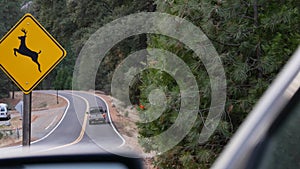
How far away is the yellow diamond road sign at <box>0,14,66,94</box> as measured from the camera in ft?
31.9

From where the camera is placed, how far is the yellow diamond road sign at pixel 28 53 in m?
9.71

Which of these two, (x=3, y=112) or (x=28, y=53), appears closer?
(x=28, y=53)

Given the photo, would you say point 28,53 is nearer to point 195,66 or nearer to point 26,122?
point 26,122

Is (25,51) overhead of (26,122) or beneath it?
overhead

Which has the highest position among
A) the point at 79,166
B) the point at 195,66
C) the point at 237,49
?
the point at 79,166

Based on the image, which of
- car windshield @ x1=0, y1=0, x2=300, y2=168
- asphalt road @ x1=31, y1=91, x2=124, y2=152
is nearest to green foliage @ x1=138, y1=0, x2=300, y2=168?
car windshield @ x1=0, y1=0, x2=300, y2=168

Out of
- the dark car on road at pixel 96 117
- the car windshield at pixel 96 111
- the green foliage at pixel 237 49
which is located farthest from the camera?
the car windshield at pixel 96 111

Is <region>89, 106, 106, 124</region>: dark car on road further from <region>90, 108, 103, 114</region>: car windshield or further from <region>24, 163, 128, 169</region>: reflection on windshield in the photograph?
<region>24, 163, 128, 169</region>: reflection on windshield

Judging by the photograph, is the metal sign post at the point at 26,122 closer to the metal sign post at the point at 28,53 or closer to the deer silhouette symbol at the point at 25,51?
the metal sign post at the point at 28,53

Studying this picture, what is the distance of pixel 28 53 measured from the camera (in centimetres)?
973

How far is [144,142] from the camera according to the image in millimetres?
12711

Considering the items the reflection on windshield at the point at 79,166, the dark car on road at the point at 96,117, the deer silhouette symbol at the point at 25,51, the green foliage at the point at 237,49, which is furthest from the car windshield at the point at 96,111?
the reflection on windshield at the point at 79,166

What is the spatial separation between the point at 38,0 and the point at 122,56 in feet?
31.5

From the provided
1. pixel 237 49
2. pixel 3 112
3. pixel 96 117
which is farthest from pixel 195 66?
pixel 3 112
